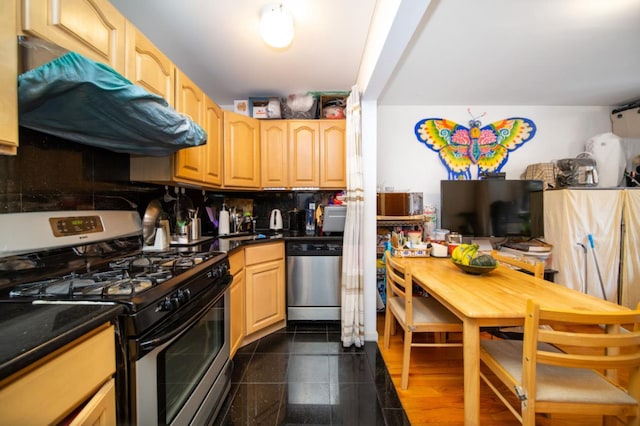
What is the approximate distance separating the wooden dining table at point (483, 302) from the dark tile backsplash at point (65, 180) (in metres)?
1.88

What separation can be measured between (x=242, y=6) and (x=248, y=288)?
194 centimetres

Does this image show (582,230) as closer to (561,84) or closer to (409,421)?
(561,84)

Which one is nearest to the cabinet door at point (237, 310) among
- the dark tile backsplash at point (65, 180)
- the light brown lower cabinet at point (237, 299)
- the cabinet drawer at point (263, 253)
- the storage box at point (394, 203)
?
the light brown lower cabinet at point (237, 299)

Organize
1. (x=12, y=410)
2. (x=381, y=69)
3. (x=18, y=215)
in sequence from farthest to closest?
(x=381, y=69), (x=18, y=215), (x=12, y=410)

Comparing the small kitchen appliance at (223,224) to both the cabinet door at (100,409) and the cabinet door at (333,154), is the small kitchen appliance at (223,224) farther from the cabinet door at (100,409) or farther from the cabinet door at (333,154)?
the cabinet door at (100,409)

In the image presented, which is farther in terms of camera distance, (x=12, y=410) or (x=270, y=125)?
(x=270, y=125)

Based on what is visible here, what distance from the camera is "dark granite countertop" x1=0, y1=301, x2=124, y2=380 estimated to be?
18.6 inches

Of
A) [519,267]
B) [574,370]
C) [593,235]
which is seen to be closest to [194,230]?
[574,370]

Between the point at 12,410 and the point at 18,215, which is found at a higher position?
the point at 18,215

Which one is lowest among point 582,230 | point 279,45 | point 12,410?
→ point 12,410

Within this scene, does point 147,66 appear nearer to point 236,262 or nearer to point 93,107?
point 93,107

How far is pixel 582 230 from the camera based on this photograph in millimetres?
2385

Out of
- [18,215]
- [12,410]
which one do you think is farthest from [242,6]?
[12,410]

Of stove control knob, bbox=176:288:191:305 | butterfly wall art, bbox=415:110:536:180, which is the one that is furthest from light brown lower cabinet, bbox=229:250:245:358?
butterfly wall art, bbox=415:110:536:180
